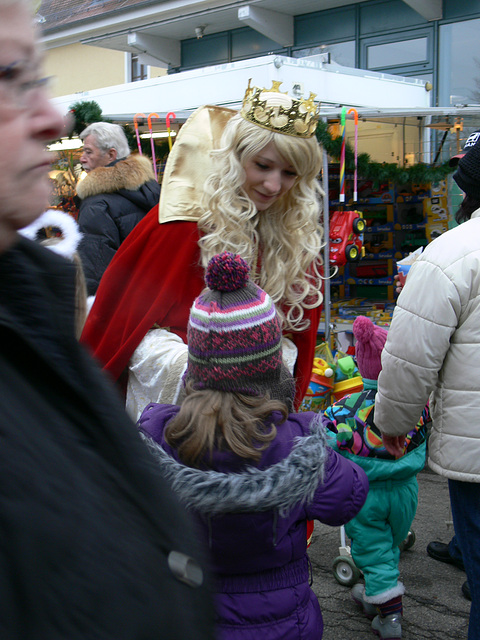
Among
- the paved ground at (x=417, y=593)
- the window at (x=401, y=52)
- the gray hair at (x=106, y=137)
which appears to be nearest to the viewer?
the paved ground at (x=417, y=593)

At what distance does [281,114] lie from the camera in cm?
214

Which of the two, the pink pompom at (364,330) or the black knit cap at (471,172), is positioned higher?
the black knit cap at (471,172)

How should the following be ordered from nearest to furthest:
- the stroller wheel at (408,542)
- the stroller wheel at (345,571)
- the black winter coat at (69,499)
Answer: the black winter coat at (69,499) < the stroller wheel at (345,571) < the stroller wheel at (408,542)

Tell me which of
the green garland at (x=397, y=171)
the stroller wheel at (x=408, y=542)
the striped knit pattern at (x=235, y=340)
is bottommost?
the stroller wheel at (x=408, y=542)

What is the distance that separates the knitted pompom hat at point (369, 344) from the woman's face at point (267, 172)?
111 cm

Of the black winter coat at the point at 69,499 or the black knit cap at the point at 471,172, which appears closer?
the black winter coat at the point at 69,499

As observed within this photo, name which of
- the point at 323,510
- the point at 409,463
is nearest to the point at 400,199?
the point at 409,463

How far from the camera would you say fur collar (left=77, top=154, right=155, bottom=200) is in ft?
15.0

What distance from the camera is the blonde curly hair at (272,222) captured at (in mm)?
2143

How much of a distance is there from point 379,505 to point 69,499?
256cm

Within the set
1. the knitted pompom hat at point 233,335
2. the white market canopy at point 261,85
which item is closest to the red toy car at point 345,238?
the white market canopy at point 261,85

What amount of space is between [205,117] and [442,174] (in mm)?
4222

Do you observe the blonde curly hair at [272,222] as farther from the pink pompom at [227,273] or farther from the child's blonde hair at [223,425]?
the child's blonde hair at [223,425]

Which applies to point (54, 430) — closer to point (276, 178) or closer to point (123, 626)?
point (123, 626)
